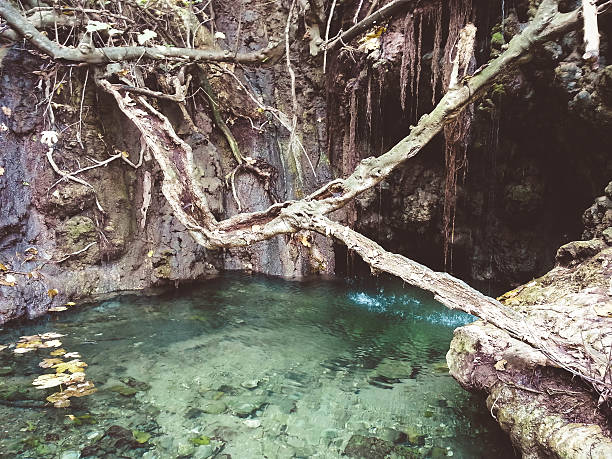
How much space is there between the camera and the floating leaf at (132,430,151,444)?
2817 millimetres

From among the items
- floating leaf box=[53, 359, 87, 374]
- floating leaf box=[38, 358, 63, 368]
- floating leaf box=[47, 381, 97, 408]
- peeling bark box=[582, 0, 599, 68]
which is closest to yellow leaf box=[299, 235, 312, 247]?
floating leaf box=[47, 381, 97, 408]

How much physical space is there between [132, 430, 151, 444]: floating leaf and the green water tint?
12 millimetres

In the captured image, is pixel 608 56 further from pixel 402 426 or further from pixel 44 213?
pixel 44 213

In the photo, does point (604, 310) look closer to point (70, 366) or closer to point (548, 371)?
point (548, 371)

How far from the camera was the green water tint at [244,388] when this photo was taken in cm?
281

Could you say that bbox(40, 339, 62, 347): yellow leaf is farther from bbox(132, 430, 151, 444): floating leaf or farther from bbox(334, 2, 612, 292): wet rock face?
bbox(334, 2, 612, 292): wet rock face

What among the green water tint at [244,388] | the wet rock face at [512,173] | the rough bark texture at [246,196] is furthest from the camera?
the wet rock face at [512,173]

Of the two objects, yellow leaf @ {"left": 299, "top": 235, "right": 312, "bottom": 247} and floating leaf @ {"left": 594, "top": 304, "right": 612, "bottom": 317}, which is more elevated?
yellow leaf @ {"left": 299, "top": 235, "right": 312, "bottom": 247}

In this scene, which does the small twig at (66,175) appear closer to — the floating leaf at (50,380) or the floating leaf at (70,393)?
the floating leaf at (50,380)

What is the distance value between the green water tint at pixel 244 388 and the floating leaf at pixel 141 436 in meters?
0.01

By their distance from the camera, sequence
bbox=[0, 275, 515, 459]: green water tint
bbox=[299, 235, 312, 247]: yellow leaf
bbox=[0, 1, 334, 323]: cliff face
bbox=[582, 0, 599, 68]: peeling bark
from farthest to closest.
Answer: bbox=[0, 1, 334, 323]: cliff face
bbox=[299, 235, 312, 247]: yellow leaf
bbox=[0, 275, 515, 459]: green water tint
bbox=[582, 0, 599, 68]: peeling bark

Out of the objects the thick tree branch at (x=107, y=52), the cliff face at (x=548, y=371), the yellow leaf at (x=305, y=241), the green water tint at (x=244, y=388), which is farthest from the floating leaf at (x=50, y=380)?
the thick tree branch at (x=107, y=52)

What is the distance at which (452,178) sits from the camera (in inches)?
238

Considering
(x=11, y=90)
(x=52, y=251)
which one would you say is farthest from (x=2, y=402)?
(x=11, y=90)
